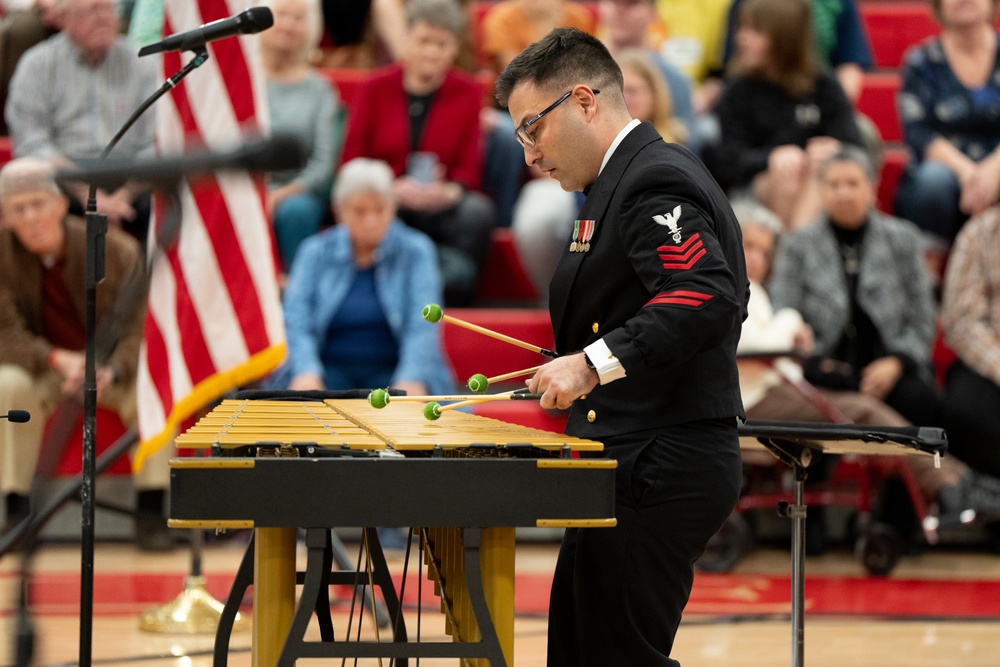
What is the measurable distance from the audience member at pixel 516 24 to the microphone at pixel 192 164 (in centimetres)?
449

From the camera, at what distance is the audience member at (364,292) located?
5629 mm

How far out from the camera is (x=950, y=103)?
6613mm

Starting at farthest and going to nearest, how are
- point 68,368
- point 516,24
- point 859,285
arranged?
1. point 516,24
2. point 859,285
3. point 68,368

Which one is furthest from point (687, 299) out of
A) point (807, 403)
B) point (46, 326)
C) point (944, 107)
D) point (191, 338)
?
point (944, 107)

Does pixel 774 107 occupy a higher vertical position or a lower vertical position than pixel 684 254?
higher

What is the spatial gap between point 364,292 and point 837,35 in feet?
10.3

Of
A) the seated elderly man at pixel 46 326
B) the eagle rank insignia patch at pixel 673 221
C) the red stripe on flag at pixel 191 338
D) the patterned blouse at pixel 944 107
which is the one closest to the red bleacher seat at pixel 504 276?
the seated elderly man at pixel 46 326

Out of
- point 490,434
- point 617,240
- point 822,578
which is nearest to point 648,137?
point 617,240

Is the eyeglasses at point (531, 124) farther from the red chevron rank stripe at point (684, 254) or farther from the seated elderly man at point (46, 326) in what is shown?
the seated elderly man at point (46, 326)

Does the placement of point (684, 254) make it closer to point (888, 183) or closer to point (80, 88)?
point (80, 88)

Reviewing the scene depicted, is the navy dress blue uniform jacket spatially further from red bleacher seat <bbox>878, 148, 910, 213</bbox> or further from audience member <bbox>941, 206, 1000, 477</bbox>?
red bleacher seat <bbox>878, 148, 910, 213</bbox>

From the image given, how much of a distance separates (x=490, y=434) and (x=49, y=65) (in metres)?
4.17

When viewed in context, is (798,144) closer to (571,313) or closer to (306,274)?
(306,274)

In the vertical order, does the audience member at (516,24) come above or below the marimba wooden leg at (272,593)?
above
